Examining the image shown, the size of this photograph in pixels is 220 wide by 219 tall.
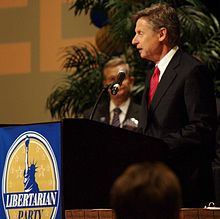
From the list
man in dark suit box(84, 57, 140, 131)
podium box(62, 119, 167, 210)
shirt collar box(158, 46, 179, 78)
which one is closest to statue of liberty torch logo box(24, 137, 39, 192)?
podium box(62, 119, 167, 210)

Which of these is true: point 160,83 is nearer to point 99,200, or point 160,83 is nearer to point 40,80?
point 99,200

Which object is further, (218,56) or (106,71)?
(218,56)

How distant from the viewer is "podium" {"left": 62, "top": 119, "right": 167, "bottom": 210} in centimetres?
292

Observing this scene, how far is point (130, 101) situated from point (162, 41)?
1.39m

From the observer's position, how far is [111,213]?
8.88ft

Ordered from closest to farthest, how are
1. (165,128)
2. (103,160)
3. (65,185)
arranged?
(65,185) < (103,160) < (165,128)

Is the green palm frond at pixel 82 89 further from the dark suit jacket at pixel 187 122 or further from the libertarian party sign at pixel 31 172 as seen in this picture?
the libertarian party sign at pixel 31 172

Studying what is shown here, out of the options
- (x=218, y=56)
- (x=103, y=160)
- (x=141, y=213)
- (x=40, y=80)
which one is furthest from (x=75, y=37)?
(x=141, y=213)

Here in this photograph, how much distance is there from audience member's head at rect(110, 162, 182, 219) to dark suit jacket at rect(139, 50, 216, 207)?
1676mm

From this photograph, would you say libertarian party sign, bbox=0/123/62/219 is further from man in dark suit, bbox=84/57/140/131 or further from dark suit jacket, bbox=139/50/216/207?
man in dark suit, bbox=84/57/140/131

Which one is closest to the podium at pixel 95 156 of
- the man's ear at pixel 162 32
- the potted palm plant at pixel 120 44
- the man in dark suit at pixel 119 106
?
the man's ear at pixel 162 32

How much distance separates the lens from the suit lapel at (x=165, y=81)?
11.6 feet

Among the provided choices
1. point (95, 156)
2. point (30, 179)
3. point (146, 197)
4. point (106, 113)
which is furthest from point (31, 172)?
point (106, 113)

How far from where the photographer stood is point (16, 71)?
7070mm
